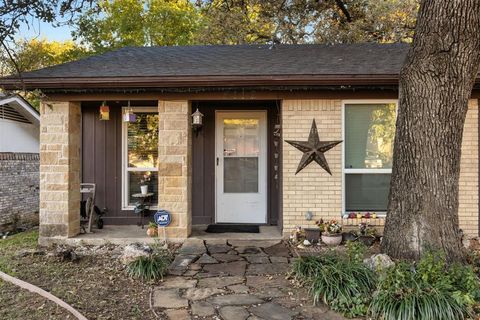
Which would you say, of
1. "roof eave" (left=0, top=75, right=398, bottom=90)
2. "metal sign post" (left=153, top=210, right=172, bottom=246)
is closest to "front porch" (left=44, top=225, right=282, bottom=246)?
"metal sign post" (left=153, top=210, right=172, bottom=246)

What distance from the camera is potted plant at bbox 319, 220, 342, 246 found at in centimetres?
529

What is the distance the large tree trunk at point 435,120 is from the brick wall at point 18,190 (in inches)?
393

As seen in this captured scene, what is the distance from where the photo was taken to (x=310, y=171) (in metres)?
5.55

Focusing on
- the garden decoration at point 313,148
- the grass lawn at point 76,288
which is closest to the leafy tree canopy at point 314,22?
the garden decoration at point 313,148

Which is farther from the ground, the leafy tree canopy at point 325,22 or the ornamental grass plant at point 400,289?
the leafy tree canopy at point 325,22

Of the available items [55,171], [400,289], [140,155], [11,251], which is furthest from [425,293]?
[11,251]

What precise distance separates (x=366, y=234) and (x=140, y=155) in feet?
13.8

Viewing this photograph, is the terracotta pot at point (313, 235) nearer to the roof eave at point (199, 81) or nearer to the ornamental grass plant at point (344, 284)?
the ornamental grass plant at point (344, 284)

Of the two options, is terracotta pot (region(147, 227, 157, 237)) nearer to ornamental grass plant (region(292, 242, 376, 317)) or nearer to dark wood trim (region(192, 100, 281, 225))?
dark wood trim (region(192, 100, 281, 225))

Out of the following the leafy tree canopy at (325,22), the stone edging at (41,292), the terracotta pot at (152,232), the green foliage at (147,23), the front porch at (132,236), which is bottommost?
the stone edging at (41,292)

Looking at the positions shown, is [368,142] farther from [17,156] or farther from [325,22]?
[17,156]

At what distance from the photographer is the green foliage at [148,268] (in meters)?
3.96

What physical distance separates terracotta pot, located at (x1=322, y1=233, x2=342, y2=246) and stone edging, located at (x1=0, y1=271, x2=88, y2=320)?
3.47m

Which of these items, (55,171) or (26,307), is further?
(55,171)
